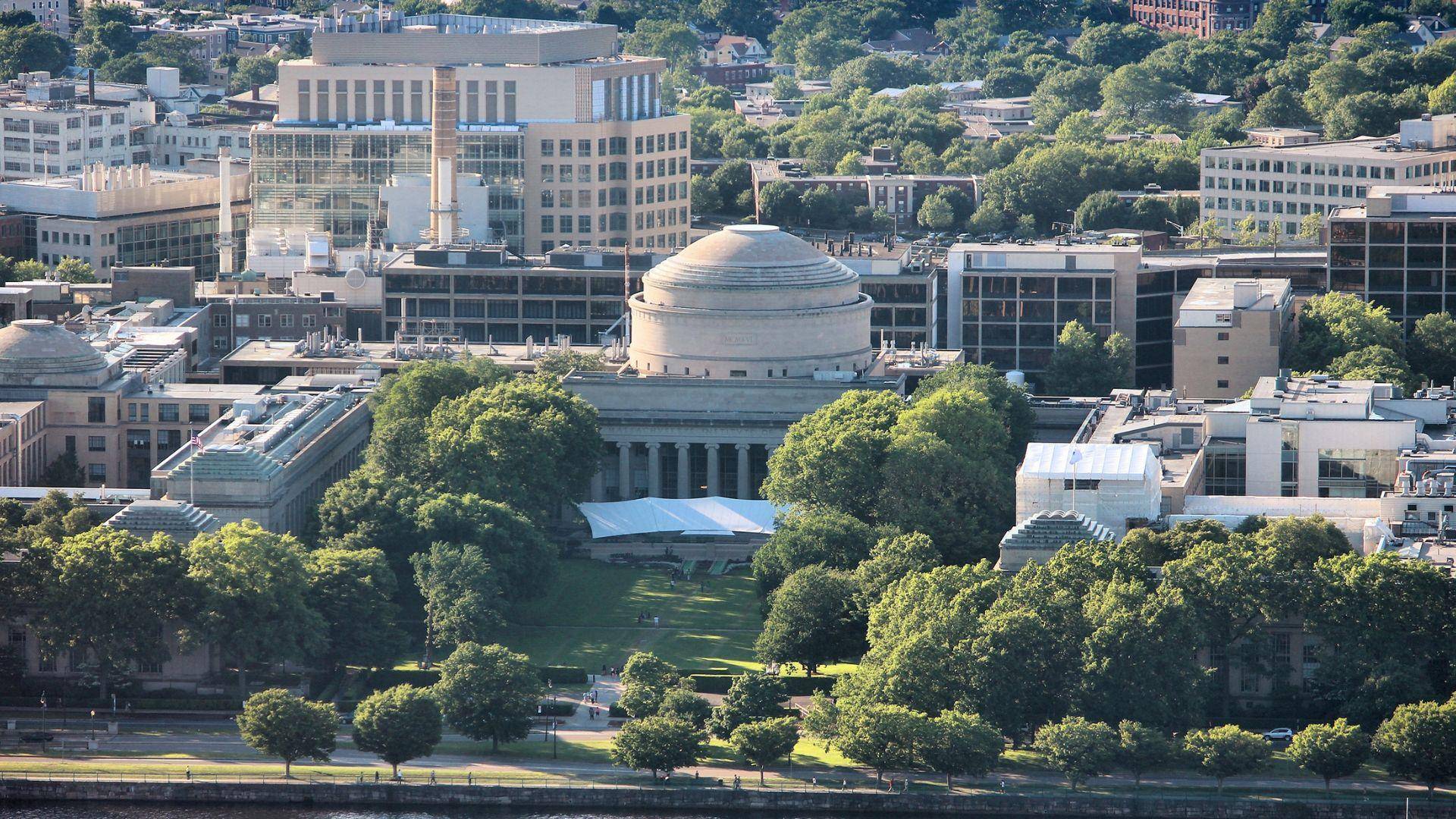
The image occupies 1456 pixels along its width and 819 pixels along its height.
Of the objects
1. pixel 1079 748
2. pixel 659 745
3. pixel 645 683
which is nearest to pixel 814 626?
pixel 645 683

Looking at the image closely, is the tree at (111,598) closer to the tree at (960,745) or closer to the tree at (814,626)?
the tree at (814,626)

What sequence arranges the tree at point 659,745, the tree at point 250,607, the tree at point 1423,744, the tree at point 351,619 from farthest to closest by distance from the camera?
the tree at point 351,619
the tree at point 250,607
the tree at point 659,745
the tree at point 1423,744

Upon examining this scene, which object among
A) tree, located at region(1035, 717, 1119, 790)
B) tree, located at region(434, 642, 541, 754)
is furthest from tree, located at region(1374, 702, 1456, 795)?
tree, located at region(434, 642, 541, 754)

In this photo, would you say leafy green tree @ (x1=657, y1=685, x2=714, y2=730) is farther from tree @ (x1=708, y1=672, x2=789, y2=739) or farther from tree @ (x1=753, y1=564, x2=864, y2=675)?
tree @ (x1=753, y1=564, x2=864, y2=675)

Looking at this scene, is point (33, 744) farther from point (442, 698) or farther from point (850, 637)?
point (850, 637)

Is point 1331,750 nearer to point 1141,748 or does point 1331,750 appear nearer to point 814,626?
point 1141,748

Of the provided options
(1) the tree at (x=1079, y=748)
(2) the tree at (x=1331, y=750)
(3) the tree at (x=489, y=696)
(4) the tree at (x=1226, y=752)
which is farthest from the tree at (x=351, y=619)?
(2) the tree at (x=1331, y=750)
